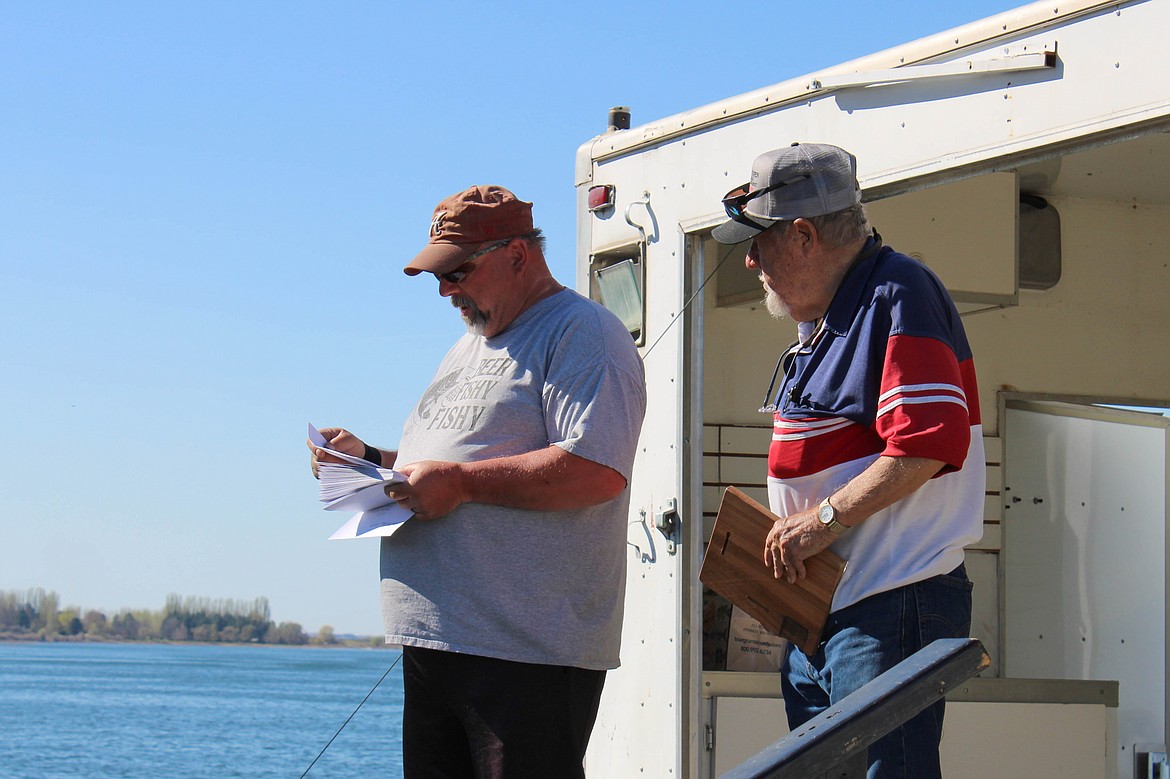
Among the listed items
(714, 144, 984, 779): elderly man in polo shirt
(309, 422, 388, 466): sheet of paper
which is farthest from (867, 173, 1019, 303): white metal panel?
(309, 422, 388, 466): sheet of paper

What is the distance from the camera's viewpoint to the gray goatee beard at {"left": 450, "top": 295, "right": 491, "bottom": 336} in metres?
2.73

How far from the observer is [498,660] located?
2.47 meters

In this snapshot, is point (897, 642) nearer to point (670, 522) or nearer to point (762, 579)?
point (762, 579)

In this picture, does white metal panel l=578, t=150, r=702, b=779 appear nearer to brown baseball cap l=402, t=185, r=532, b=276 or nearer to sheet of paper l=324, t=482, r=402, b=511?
brown baseball cap l=402, t=185, r=532, b=276

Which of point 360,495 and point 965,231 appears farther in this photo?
point 965,231

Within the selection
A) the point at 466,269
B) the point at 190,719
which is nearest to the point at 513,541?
the point at 466,269

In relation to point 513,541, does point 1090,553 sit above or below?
below

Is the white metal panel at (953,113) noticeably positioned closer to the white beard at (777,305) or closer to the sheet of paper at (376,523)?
the white beard at (777,305)

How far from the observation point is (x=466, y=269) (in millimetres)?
2719

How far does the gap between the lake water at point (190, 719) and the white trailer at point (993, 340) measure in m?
7.68

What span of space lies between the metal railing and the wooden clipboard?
592mm

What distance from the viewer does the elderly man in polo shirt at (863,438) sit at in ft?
7.18

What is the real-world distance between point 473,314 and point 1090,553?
3058mm

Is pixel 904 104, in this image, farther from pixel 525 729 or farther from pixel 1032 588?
pixel 1032 588
